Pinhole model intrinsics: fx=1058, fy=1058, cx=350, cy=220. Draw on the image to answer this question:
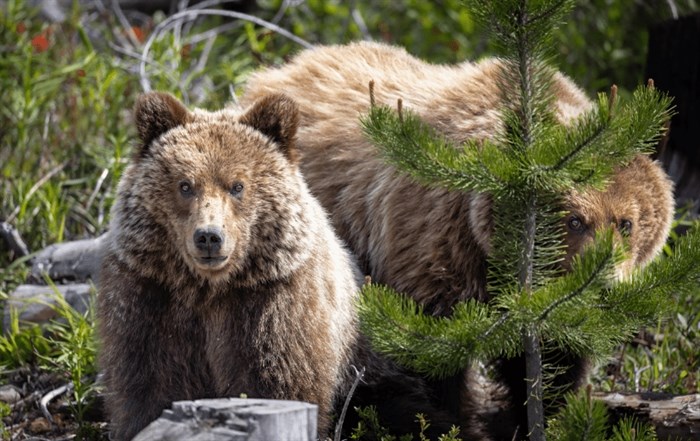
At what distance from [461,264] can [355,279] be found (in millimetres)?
497

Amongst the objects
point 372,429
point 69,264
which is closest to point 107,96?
point 69,264

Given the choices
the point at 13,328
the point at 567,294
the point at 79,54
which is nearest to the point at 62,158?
the point at 79,54

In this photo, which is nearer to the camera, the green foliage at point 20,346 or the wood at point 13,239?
the green foliage at point 20,346

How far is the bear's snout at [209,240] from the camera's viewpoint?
12.7ft

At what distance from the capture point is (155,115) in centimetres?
427

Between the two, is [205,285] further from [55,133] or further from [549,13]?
[55,133]

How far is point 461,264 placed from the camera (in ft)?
15.8

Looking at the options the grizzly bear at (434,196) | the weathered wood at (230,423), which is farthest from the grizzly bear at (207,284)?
the weathered wood at (230,423)

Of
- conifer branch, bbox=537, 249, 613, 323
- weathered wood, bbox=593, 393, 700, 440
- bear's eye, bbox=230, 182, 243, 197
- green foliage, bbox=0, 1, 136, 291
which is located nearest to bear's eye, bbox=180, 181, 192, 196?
bear's eye, bbox=230, 182, 243, 197

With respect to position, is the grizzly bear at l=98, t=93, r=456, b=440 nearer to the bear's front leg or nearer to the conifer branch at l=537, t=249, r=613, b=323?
the bear's front leg

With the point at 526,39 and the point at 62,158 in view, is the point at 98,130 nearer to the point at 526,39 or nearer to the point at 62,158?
the point at 62,158

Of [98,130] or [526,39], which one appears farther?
[98,130]

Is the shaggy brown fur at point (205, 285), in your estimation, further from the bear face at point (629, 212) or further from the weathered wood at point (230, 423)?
the bear face at point (629, 212)

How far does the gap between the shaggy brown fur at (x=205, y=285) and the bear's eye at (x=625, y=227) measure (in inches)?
51.8
